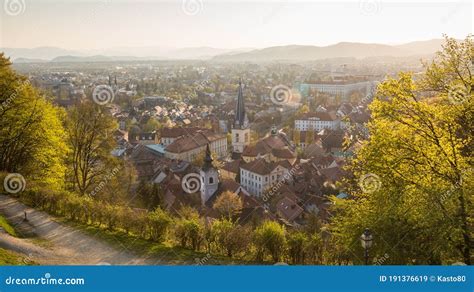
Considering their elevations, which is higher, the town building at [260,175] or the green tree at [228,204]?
the green tree at [228,204]

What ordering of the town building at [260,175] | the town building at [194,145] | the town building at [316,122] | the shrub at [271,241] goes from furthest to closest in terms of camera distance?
1. the town building at [316,122]
2. the town building at [194,145]
3. the town building at [260,175]
4. the shrub at [271,241]

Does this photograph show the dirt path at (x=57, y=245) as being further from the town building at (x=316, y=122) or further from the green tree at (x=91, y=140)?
the town building at (x=316, y=122)

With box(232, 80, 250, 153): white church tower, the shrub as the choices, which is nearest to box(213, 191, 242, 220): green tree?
the shrub

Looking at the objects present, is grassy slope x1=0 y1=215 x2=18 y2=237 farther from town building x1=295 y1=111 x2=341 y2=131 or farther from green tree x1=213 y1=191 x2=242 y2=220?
town building x1=295 y1=111 x2=341 y2=131

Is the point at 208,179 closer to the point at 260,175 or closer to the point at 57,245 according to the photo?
the point at 260,175

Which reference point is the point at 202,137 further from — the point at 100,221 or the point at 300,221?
the point at 100,221

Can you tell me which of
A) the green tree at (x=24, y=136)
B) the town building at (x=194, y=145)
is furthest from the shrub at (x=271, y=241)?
the town building at (x=194, y=145)

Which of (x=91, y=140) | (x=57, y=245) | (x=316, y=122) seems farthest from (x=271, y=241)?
(x=316, y=122)

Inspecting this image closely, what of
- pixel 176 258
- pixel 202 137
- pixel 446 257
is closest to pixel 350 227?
pixel 446 257
